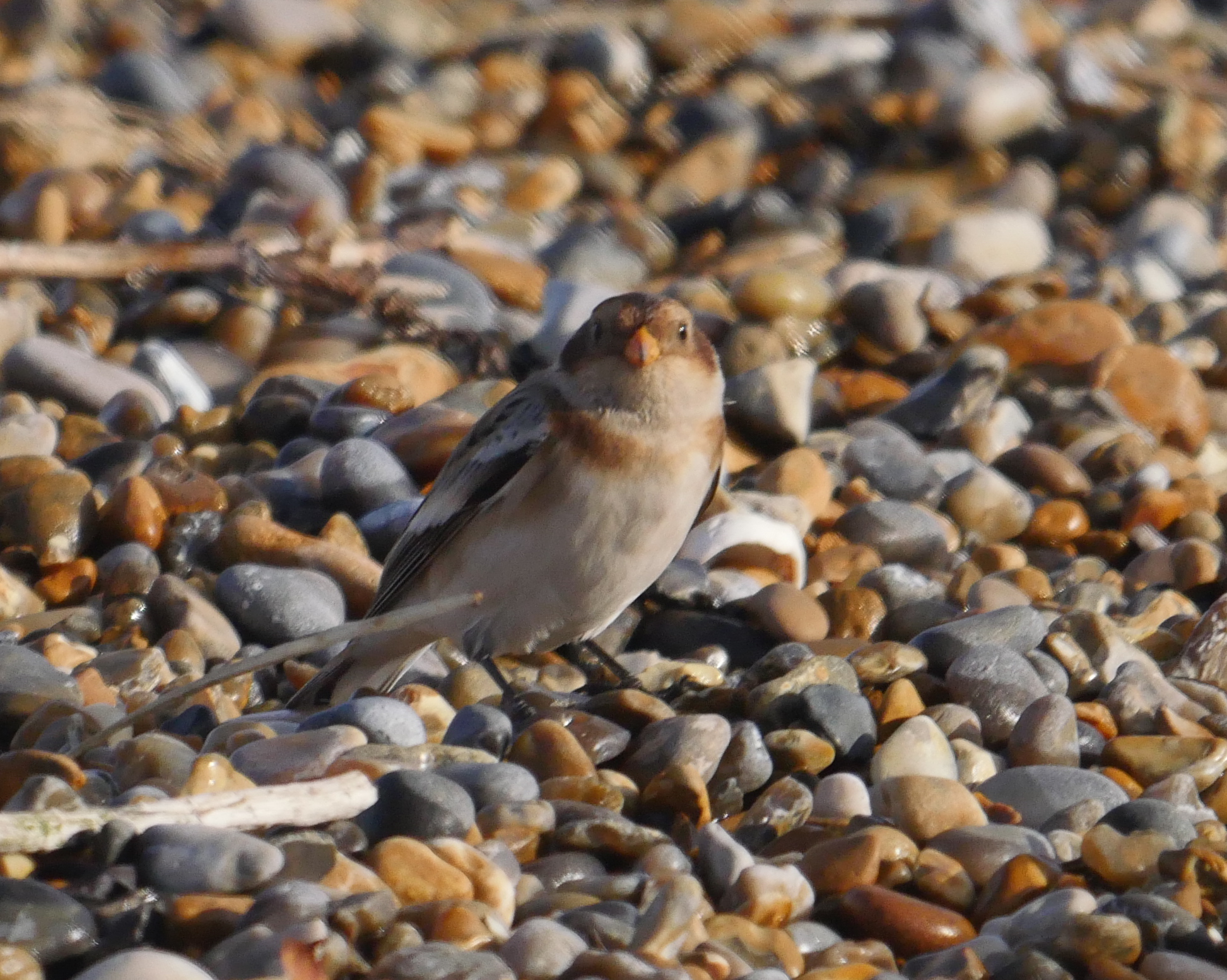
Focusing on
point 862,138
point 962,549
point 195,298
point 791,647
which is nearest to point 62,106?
point 195,298

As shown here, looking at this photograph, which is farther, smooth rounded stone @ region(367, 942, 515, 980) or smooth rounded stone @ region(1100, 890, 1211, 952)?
smooth rounded stone @ region(1100, 890, 1211, 952)

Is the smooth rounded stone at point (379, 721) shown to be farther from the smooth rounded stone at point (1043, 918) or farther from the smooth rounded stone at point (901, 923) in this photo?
the smooth rounded stone at point (1043, 918)

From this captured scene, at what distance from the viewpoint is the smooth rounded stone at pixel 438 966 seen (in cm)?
248

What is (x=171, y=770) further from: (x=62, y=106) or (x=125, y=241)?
(x=62, y=106)

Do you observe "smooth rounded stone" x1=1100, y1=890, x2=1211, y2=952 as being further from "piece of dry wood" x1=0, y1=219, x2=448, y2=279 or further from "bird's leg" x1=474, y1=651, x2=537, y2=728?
"piece of dry wood" x1=0, y1=219, x2=448, y2=279

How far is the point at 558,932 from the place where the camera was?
2639 millimetres

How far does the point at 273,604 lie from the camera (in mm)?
4266

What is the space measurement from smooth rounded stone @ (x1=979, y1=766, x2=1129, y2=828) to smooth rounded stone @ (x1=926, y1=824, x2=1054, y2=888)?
0.19m

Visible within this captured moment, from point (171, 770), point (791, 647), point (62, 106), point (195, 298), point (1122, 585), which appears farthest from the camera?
point (62, 106)

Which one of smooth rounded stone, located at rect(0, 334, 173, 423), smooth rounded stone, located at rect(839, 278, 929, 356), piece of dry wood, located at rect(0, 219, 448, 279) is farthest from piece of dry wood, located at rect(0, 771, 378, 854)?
smooth rounded stone, located at rect(839, 278, 929, 356)

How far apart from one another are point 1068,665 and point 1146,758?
1.31 ft

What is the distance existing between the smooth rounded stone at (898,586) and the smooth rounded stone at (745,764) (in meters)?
1.17

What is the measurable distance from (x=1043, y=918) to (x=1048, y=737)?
812 mm

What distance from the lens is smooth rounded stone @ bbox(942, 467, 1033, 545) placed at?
516cm
